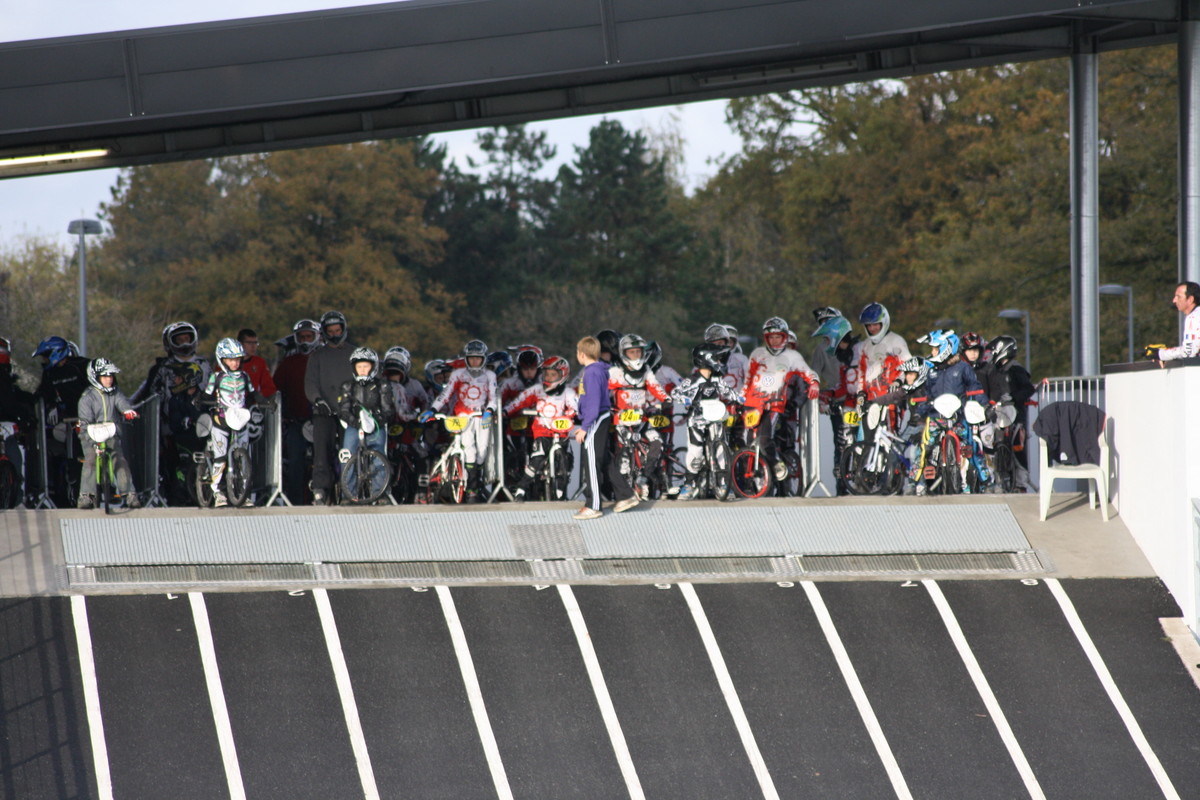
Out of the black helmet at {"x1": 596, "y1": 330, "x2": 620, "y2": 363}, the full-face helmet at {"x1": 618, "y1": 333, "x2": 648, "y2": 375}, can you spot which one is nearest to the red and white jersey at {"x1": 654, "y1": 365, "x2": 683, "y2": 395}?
the full-face helmet at {"x1": 618, "y1": 333, "x2": 648, "y2": 375}

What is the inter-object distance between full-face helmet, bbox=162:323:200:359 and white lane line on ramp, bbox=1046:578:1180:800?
903 cm

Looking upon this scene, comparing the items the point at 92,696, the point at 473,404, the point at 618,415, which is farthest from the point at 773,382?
the point at 92,696

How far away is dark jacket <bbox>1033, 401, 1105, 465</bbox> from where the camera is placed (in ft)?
49.8

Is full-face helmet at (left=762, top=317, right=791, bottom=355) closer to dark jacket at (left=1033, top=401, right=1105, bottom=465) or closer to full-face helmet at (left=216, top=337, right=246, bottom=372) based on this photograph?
dark jacket at (left=1033, top=401, right=1105, bottom=465)

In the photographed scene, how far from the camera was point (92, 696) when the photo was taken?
1172 centimetres

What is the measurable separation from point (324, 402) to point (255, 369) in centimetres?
150

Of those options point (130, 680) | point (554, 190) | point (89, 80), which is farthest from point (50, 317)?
point (130, 680)

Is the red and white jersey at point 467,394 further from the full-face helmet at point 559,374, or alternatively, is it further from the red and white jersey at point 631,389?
the red and white jersey at point 631,389

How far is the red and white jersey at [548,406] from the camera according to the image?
52.9 feet

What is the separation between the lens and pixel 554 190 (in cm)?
7150

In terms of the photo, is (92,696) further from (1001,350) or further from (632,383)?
(1001,350)

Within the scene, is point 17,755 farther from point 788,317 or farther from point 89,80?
point 788,317

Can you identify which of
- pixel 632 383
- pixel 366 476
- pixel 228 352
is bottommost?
pixel 366 476

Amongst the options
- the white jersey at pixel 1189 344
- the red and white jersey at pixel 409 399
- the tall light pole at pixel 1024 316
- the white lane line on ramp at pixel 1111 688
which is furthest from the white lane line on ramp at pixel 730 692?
the tall light pole at pixel 1024 316
